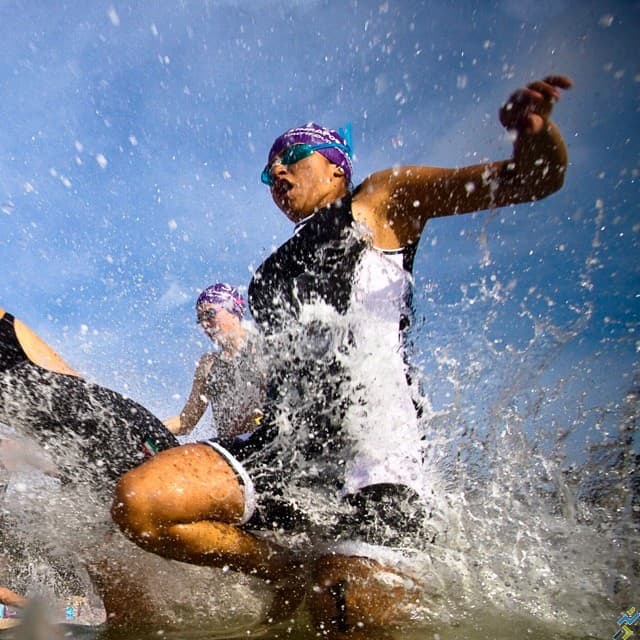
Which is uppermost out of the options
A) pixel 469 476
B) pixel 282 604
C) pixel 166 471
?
pixel 469 476

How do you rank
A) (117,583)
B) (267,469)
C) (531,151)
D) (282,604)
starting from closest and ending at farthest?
(531,151)
(267,469)
(282,604)
(117,583)

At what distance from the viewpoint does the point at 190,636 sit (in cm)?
251

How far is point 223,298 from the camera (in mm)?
5352

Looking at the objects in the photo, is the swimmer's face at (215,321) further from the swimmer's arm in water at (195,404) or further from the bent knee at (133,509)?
the bent knee at (133,509)

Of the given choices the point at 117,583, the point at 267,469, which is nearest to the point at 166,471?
the point at 267,469

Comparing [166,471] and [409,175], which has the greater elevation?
[409,175]

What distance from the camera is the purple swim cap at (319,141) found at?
2.91m

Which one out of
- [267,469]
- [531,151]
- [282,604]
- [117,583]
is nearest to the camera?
[531,151]

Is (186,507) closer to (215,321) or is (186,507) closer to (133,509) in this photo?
(133,509)

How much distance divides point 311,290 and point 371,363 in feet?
1.45

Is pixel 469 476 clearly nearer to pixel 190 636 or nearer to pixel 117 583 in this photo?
pixel 190 636

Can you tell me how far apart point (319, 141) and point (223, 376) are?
2.91 meters

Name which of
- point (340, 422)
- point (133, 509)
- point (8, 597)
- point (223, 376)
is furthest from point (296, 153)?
point (8, 597)

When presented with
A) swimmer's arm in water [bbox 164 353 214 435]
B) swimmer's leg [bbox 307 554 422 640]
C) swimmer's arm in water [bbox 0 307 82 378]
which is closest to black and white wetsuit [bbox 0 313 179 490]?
swimmer's arm in water [bbox 0 307 82 378]
